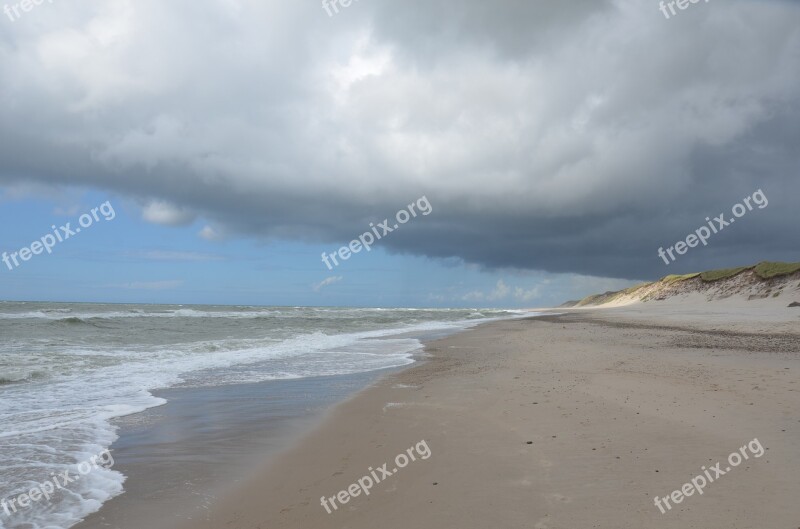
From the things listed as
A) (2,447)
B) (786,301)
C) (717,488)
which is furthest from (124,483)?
(786,301)

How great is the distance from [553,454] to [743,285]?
56743mm

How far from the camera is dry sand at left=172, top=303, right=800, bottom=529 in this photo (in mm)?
4441

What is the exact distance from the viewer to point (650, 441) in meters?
6.31

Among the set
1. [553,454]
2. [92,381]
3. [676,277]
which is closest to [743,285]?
[676,277]

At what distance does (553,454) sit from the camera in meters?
6.00

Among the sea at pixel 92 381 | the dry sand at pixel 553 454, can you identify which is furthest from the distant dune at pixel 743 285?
the sea at pixel 92 381

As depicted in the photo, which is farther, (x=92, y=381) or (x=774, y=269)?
(x=774, y=269)

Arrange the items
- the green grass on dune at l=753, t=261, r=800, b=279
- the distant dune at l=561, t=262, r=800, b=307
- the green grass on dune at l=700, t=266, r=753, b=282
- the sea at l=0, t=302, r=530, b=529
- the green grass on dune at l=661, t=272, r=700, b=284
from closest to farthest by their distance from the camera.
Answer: the sea at l=0, t=302, r=530, b=529
the distant dune at l=561, t=262, r=800, b=307
the green grass on dune at l=753, t=261, r=800, b=279
the green grass on dune at l=700, t=266, r=753, b=282
the green grass on dune at l=661, t=272, r=700, b=284

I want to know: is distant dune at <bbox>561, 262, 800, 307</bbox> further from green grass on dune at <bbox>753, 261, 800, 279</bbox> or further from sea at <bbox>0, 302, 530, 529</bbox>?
sea at <bbox>0, 302, 530, 529</bbox>

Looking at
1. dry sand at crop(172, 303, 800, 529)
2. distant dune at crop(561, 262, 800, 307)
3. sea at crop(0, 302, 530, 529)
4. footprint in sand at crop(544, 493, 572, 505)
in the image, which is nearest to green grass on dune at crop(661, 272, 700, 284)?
distant dune at crop(561, 262, 800, 307)

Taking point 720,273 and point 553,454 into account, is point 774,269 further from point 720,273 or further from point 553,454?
point 553,454

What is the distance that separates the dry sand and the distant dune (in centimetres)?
3567

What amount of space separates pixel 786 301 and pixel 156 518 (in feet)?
158

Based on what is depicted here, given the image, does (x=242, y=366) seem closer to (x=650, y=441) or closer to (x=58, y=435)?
(x=58, y=435)
